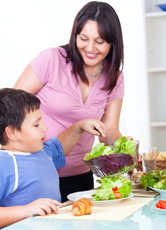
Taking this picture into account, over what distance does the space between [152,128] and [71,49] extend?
1901mm

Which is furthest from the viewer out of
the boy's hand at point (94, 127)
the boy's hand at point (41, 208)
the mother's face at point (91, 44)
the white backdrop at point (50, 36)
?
the white backdrop at point (50, 36)

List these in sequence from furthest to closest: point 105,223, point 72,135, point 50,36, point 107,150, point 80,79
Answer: point 50,36 → point 80,79 → point 72,135 → point 107,150 → point 105,223

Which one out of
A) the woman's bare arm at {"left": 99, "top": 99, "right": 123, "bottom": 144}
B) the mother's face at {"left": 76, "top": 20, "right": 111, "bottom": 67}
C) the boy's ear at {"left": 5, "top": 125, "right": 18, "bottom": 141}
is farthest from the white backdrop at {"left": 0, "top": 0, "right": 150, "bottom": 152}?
the boy's ear at {"left": 5, "top": 125, "right": 18, "bottom": 141}

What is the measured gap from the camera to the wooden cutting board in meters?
1.09

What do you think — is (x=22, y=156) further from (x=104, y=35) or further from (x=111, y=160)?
(x=104, y=35)

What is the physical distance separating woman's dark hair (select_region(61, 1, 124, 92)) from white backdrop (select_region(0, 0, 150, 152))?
1457 mm

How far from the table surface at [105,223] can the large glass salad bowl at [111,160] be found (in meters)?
0.24

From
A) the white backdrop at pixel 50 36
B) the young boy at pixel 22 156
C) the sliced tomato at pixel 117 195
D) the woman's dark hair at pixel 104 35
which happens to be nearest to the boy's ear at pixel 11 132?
the young boy at pixel 22 156

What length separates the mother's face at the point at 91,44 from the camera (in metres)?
1.71

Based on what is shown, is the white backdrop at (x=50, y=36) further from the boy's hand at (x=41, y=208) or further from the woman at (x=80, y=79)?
the boy's hand at (x=41, y=208)

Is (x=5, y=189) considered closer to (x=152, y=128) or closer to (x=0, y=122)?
(x=0, y=122)

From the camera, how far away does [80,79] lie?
6.18 ft

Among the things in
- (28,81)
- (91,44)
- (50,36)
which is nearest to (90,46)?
(91,44)

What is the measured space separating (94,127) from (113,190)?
0.42 m
